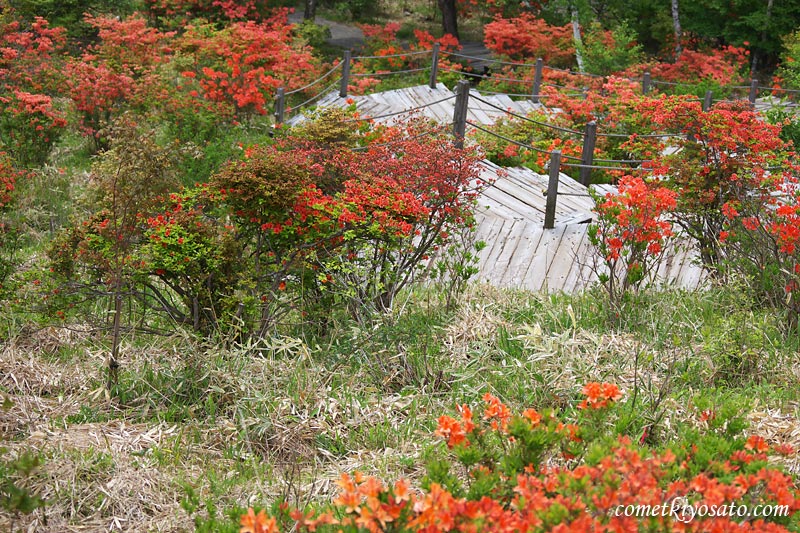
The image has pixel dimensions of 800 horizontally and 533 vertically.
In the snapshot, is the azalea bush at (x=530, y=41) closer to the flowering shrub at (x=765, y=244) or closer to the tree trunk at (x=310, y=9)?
the tree trunk at (x=310, y=9)

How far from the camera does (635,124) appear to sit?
1245 cm

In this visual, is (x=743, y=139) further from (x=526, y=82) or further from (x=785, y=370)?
(x=526, y=82)

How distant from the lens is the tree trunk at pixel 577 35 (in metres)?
17.5

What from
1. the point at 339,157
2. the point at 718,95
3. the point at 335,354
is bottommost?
the point at 718,95

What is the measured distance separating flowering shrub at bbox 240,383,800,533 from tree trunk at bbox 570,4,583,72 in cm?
1516

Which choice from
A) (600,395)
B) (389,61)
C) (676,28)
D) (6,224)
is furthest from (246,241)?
(676,28)

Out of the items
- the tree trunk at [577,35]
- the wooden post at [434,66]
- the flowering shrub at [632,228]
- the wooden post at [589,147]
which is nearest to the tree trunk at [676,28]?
the tree trunk at [577,35]

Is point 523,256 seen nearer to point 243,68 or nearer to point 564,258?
point 564,258

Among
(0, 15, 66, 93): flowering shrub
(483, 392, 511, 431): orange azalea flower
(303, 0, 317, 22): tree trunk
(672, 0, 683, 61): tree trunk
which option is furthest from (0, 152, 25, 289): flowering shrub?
(672, 0, 683, 61): tree trunk

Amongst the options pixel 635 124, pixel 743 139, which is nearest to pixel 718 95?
pixel 635 124

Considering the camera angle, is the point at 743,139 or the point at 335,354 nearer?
the point at 335,354

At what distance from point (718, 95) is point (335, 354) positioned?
13126mm

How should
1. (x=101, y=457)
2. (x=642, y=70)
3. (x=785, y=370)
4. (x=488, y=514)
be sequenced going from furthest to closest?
(x=642, y=70)
(x=785, y=370)
(x=101, y=457)
(x=488, y=514)

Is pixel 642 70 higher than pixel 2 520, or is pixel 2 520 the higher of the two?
pixel 2 520
